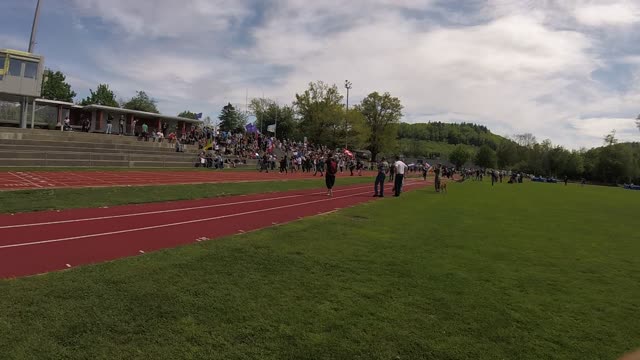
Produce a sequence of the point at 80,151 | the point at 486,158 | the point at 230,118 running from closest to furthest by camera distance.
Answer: the point at 80,151, the point at 230,118, the point at 486,158

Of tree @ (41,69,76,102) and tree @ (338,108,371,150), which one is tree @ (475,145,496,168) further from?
tree @ (41,69,76,102)

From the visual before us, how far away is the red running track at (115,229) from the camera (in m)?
6.77

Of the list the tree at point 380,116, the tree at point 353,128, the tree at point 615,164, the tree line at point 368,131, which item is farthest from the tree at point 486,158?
the tree at point 353,128

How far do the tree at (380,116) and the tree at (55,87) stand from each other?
58.2 meters

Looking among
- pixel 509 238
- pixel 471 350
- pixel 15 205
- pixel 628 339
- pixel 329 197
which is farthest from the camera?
pixel 329 197

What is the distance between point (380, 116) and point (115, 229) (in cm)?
8386

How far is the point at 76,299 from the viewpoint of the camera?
4.78 metres

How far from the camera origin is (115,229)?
9.27 metres

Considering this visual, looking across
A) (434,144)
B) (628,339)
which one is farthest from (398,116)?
(434,144)

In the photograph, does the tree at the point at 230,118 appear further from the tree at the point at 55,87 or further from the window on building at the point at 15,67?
the window on building at the point at 15,67

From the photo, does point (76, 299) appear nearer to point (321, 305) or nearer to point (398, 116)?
point (321, 305)

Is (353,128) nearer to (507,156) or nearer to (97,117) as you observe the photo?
(97,117)

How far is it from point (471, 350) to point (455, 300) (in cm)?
137

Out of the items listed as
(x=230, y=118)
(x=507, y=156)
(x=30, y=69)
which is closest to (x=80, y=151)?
(x=30, y=69)
